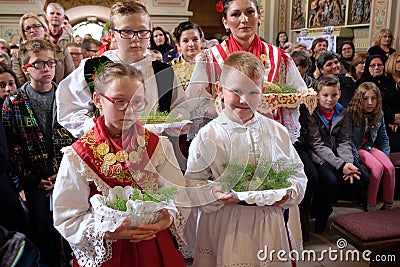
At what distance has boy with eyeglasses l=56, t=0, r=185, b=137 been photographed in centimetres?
177

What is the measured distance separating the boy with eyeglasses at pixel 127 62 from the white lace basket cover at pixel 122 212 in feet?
1.24

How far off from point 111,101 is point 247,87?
0.58 meters

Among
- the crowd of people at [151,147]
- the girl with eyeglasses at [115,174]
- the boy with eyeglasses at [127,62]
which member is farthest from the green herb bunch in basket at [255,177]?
the boy with eyeglasses at [127,62]

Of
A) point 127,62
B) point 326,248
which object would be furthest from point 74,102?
point 326,248

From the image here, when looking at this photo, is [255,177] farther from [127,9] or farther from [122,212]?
[127,9]

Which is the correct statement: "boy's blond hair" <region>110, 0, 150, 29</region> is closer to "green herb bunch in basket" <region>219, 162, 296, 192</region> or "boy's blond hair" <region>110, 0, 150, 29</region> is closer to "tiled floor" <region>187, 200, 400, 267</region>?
"green herb bunch in basket" <region>219, 162, 296, 192</region>

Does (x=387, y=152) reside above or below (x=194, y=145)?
below

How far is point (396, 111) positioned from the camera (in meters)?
4.65

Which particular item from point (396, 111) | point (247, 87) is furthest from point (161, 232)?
point (396, 111)

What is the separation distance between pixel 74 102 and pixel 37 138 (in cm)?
55

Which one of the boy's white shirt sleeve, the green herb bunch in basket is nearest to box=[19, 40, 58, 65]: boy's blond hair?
the boy's white shirt sleeve

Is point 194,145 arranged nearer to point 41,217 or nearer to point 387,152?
point 41,217

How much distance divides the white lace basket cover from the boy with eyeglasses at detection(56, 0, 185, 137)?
0.38 metres

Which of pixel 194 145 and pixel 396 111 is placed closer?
pixel 194 145
